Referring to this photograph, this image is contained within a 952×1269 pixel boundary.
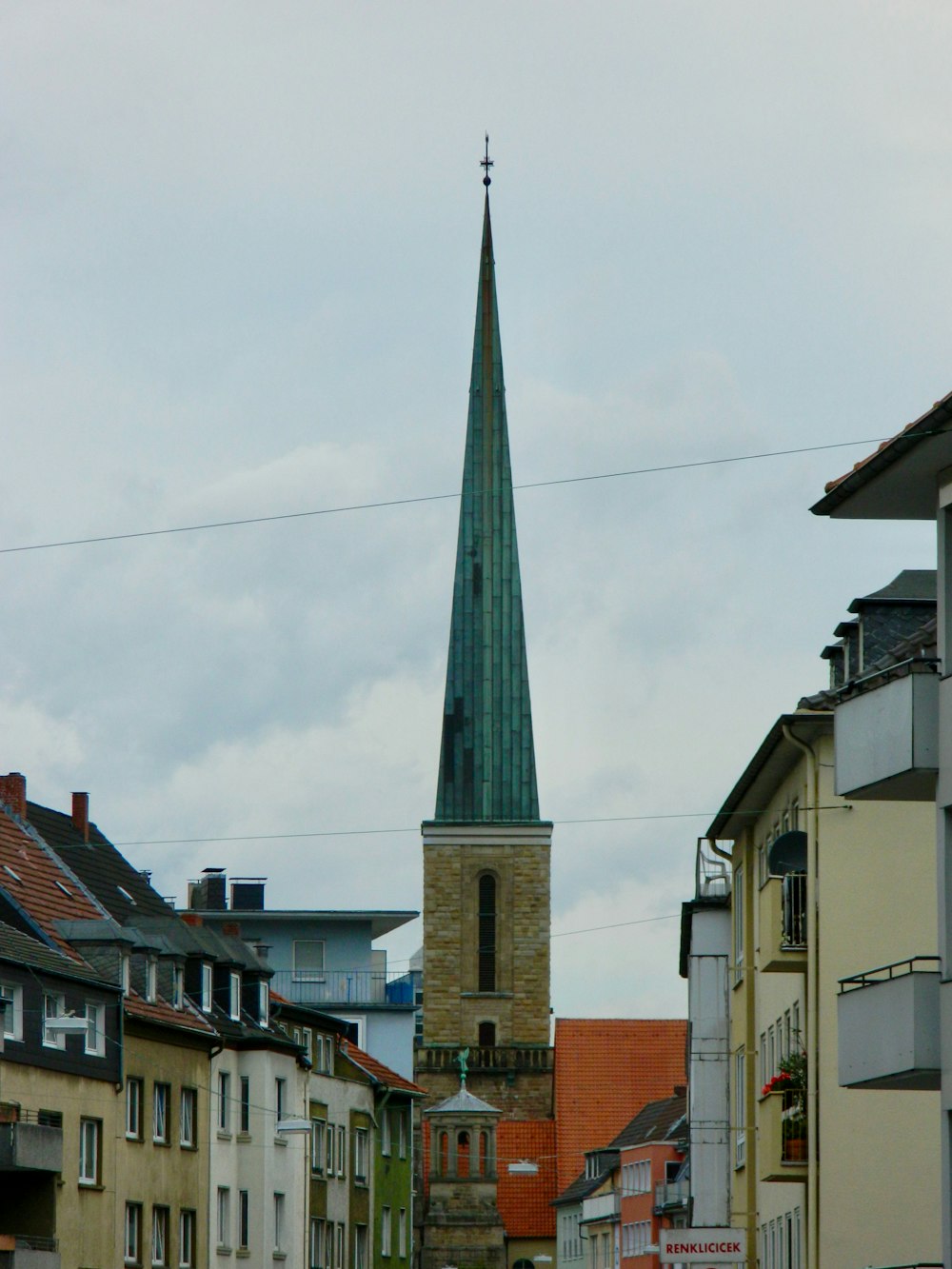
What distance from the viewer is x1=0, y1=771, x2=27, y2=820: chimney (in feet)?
179

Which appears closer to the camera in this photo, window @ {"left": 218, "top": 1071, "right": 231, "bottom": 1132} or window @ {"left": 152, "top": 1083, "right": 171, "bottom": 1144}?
window @ {"left": 152, "top": 1083, "right": 171, "bottom": 1144}

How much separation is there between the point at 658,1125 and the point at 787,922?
6124 cm

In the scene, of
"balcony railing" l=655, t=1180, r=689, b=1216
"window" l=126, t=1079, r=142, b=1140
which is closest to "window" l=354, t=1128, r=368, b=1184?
"balcony railing" l=655, t=1180, r=689, b=1216

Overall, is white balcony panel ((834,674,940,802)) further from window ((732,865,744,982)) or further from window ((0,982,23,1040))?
window ((0,982,23,1040))

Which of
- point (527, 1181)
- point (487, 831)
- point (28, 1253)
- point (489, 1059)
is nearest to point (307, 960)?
point (489, 1059)

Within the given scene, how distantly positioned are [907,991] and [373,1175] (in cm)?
5138

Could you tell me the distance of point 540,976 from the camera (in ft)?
372

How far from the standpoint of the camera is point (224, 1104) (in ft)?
179

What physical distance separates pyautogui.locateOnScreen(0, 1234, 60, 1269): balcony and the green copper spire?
73037 millimetres

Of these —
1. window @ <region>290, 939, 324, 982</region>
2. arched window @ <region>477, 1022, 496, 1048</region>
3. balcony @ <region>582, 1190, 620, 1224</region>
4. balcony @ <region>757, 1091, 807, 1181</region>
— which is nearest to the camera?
balcony @ <region>757, 1091, 807, 1181</region>

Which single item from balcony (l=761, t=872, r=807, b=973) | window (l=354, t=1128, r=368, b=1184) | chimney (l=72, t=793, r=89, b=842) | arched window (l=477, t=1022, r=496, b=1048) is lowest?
window (l=354, t=1128, r=368, b=1184)

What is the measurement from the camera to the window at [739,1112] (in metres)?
39.9

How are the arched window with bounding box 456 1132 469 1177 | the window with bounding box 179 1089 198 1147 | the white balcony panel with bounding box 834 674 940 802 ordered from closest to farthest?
the white balcony panel with bounding box 834 674 940 802 < the window with bounding box 179 1089 198 1147 < the arched window with bounding box 456 1132 469 1177

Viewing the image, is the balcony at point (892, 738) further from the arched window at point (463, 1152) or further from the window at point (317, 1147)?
the arched window at point (463, 1152)
